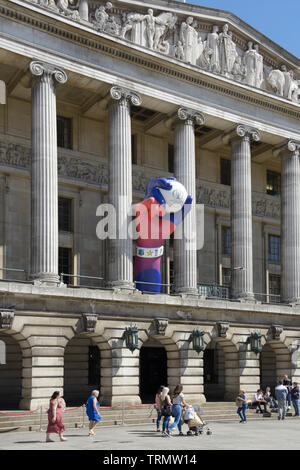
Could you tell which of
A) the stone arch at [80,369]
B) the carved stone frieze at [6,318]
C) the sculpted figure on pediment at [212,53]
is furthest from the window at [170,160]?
the carved stone frieze at [6,318]

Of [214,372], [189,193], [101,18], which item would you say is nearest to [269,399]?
[214,372]

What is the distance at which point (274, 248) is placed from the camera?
51781mm

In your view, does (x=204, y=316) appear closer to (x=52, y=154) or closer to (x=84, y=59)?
(x=52, y=154)

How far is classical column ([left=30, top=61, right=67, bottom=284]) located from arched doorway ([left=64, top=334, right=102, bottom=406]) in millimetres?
6952

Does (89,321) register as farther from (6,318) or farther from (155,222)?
(155,222)

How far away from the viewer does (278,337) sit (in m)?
43.0

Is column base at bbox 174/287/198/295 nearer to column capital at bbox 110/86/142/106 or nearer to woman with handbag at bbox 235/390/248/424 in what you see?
woman with handbag at bbox 235/390/248/424

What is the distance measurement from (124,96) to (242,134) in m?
9.15

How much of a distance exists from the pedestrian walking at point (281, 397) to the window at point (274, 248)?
1693cm

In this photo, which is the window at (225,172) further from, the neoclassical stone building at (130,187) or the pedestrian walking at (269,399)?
the pedestrian walking at (269,399)

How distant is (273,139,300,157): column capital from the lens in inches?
1839

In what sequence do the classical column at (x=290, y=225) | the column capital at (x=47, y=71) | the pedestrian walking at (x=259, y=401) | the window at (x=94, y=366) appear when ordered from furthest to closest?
the classical column at (x=290, y=225), the window at (x=94, y=366), the pedestrian walking at (x=259, y=401), the column capital at (x=47, y=71)

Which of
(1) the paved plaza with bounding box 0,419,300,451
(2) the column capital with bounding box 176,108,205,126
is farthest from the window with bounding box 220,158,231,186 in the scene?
(1) the paved plaza with bounding box 0,419,300,451

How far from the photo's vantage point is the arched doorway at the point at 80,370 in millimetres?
39094
